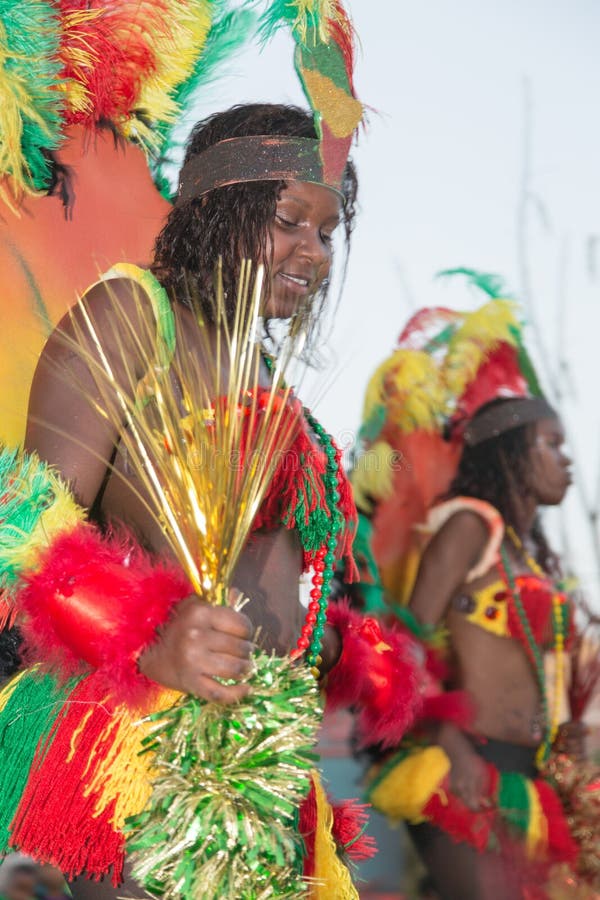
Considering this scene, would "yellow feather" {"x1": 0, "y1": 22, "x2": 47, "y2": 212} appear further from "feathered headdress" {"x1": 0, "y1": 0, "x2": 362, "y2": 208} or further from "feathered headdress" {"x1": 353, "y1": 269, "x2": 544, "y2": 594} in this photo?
"feathered headdress" {"x1": 353, "y1": 269, "x2": 544, "y2": 594}

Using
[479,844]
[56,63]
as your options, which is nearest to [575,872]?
[479,844]

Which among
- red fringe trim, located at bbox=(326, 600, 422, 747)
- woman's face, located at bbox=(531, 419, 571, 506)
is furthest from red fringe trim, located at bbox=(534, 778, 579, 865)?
red fringe trim, located at bbox=(326, 600, 422, 747)

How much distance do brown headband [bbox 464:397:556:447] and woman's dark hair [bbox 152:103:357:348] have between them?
2.22 metres

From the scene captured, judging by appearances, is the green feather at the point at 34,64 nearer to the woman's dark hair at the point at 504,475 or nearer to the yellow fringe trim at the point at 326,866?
the yellow fringe trim at the point at 326,866

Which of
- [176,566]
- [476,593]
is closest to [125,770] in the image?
[176,566]

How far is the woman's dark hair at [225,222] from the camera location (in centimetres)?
186

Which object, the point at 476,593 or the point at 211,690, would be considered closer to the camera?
the point at 211,690

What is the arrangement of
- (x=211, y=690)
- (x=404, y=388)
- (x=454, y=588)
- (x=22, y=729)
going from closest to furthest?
(x=211, y=690) → (x=22, y=729) → (x=454, y=588) → (x=404, y=388)

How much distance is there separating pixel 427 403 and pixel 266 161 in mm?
2387

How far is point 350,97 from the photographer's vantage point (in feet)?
6.22

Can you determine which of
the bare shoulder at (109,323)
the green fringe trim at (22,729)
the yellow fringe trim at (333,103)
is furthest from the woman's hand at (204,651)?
→ the yellow fringe trim at (333,103)

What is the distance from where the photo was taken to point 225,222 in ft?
6.15

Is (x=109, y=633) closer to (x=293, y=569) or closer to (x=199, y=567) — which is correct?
(x=199, y=567)

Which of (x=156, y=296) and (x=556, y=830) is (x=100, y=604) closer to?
(x=156, y=296)
